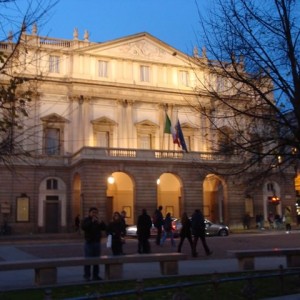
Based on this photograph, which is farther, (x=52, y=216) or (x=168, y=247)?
(x=52, y=216)

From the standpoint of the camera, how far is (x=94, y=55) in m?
51.5

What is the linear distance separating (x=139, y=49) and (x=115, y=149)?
1311cm

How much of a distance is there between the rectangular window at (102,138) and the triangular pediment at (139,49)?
8054 mm

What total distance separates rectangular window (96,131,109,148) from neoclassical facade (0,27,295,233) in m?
0.10

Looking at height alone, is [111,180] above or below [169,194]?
above

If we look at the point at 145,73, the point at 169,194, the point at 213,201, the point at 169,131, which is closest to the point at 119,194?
the point at 169,194

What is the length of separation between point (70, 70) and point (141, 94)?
7.72 metres

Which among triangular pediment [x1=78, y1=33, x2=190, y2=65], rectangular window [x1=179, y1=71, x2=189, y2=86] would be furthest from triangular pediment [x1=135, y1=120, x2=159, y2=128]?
triangular pediment [x1=78, y1=33, x2=190, y2=65]

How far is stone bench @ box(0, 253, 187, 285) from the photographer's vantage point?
1232cm

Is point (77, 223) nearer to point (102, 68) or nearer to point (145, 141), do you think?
point (145, 141)

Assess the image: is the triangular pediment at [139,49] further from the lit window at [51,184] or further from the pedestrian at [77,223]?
the pedestrian at [77,223]

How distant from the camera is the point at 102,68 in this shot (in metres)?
51.7

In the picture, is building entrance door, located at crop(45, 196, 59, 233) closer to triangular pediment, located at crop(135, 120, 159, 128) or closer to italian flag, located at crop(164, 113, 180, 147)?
triangular pediment, located at crop(135, 120, 159, 128)

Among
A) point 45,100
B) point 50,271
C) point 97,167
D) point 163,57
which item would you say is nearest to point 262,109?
point 50,271
